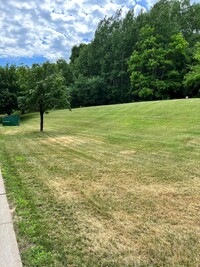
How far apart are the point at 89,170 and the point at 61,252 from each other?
9.34ft

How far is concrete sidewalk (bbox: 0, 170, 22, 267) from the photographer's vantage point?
2.14m

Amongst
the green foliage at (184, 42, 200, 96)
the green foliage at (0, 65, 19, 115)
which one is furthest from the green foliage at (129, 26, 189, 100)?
the green foliage at (0, 65, 19, 115)

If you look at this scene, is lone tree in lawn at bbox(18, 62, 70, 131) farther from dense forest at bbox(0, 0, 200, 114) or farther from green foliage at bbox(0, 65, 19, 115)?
green foliage at bbox(0, 65, 19, 115)

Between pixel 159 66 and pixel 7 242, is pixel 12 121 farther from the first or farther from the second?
pixel 7 242

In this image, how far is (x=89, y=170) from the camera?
5109mm

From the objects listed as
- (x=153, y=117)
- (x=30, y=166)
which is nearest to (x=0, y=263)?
(x=30, y=166)

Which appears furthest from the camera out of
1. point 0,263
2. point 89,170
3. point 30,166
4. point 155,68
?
point 155,68

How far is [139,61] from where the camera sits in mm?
33781

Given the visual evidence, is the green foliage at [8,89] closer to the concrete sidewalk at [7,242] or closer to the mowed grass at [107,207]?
the mowed grass at [107,207]

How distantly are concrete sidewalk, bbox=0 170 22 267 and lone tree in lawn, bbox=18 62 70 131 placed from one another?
1015 centimetres

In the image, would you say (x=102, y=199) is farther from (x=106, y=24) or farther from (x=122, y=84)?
(x=106, y=24)

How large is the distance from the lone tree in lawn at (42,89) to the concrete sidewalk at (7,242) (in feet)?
33.3

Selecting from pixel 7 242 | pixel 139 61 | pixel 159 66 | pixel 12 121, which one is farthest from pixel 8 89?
pixel 7 242

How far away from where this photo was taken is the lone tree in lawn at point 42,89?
12.8 metres
